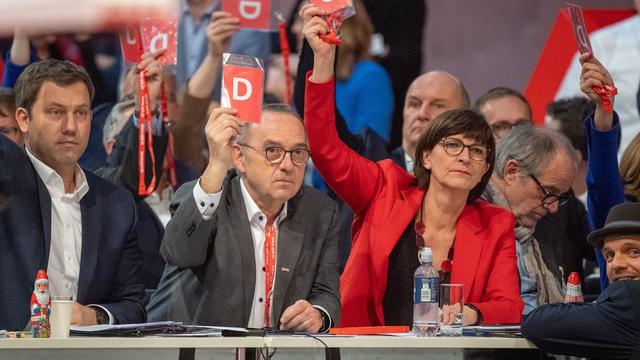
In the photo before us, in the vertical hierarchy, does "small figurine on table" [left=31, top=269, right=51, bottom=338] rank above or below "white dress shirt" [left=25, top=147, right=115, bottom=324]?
below

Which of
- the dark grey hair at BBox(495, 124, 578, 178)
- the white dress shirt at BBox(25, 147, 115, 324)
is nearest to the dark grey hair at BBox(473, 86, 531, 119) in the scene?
the dark grey hair at BBox(495, 124, 578, 178)

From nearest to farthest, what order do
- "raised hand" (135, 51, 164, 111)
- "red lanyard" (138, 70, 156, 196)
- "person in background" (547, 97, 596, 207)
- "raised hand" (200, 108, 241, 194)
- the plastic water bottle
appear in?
1. the plastic water bottle
2. "raised hand" (200, 108, 241, 194)
3. "red lanyard" (138, 70, 156, 196)
4. "raised hand" (135, 51, 164, 111)
5. "person in background" (547, 97, 596, 207)

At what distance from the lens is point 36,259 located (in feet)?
13.3

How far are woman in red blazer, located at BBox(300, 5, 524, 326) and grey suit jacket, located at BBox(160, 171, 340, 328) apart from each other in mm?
164

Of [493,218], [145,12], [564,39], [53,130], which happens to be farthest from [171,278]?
[564,39]

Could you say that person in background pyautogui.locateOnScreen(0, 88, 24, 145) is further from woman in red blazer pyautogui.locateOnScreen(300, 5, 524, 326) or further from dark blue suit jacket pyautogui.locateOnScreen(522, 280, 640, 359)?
dark blue suit jacket pyautogui.locateOnScreen(522, 280, 640, 359)

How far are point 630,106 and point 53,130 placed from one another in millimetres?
4013

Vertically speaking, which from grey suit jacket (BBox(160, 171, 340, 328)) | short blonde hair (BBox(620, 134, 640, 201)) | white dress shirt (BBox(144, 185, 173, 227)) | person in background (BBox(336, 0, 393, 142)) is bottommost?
grey suit jacket (BBox(160, 171, 340, 328))

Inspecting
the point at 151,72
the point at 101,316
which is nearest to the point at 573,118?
the point at 151,72

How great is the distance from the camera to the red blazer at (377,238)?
13.7 feet

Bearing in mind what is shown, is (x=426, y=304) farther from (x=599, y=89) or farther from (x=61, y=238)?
(x=61, y=238)

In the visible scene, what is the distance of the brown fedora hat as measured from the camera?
3.70 m

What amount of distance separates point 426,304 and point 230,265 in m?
0.75

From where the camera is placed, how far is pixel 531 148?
490cm
